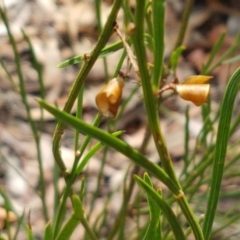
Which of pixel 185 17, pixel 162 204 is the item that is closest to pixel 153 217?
pixel 162 204

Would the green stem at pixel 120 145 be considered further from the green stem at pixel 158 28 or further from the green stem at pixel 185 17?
the green stem at pixel 185 17

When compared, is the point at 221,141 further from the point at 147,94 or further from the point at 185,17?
the point at 185,17

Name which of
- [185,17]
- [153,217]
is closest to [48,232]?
[153,217]

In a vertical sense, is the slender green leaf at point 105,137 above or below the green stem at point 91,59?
below

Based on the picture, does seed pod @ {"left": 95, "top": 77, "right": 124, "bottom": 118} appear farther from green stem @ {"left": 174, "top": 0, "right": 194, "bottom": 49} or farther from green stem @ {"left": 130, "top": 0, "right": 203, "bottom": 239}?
green stem @ {"left": 174, "top": 0, "right": 194, "bottom": 49}

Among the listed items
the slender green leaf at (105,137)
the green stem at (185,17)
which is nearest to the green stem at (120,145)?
the slender green leaf at (105,137)

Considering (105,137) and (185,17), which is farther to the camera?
(185,17)

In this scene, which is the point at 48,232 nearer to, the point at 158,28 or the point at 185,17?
the point at 158,28

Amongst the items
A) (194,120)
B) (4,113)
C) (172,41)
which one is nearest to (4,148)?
(4,113)

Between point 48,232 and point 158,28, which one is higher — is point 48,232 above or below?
below

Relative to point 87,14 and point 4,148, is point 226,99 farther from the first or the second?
point 87,14
